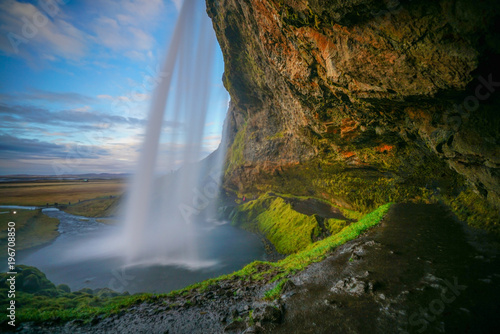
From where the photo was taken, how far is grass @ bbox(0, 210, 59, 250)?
69.9 feet

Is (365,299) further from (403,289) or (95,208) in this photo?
(95,208)

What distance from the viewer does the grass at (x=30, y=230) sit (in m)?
21.3

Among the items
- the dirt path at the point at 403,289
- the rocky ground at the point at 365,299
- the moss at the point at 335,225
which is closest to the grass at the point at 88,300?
the rocky ground at the point at 365,299

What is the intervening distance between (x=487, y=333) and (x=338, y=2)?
9330 millimetres

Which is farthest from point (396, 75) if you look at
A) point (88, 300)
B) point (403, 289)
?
point (88, 300)

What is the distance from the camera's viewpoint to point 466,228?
9242 millimetres

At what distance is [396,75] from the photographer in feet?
23.9

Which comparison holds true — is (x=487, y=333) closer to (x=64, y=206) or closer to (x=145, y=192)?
(x=145, y=192)

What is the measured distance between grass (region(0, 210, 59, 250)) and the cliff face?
30.5 metres

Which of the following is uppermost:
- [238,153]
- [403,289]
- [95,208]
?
[238,153]

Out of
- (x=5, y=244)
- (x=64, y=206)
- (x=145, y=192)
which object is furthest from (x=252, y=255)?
(x=64, y=206)

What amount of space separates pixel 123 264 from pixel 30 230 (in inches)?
771

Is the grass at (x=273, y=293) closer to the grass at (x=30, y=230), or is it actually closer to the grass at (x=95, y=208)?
the grass at (x=30, y=230)

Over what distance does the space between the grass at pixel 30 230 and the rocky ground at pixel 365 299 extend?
23.6 m
